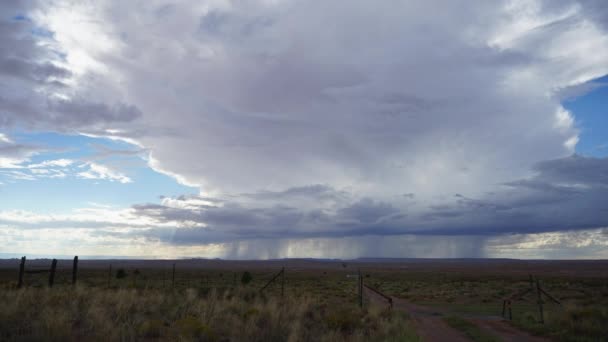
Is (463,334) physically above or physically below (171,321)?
below

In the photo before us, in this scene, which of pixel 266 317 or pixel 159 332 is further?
pixel 266 317

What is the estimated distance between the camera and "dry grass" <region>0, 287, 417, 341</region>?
1285 cm

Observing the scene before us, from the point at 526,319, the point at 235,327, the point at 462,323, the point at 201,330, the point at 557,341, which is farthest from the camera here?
the point at 526,319

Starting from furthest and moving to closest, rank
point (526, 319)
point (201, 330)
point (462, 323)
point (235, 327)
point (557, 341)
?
point (526, 319) → point (462, 323) → point (557, 341) → point (235, 327) → point (201, 330)

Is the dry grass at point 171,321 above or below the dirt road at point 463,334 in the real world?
above

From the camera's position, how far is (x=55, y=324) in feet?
41.7

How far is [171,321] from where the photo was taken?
16.2 metres

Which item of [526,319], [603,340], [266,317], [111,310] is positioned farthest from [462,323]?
[111,310]

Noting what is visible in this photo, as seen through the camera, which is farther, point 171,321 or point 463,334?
A: point 463,334

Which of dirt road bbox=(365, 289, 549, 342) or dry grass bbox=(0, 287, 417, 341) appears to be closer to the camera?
dry grass bbox=(0, 287, 417, 341)

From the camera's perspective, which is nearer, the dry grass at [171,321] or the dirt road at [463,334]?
the dry grass at [171,321]

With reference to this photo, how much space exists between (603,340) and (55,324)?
57.9ft

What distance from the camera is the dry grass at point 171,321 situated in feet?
42.2

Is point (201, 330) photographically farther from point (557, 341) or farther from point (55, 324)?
point (557, 341)
